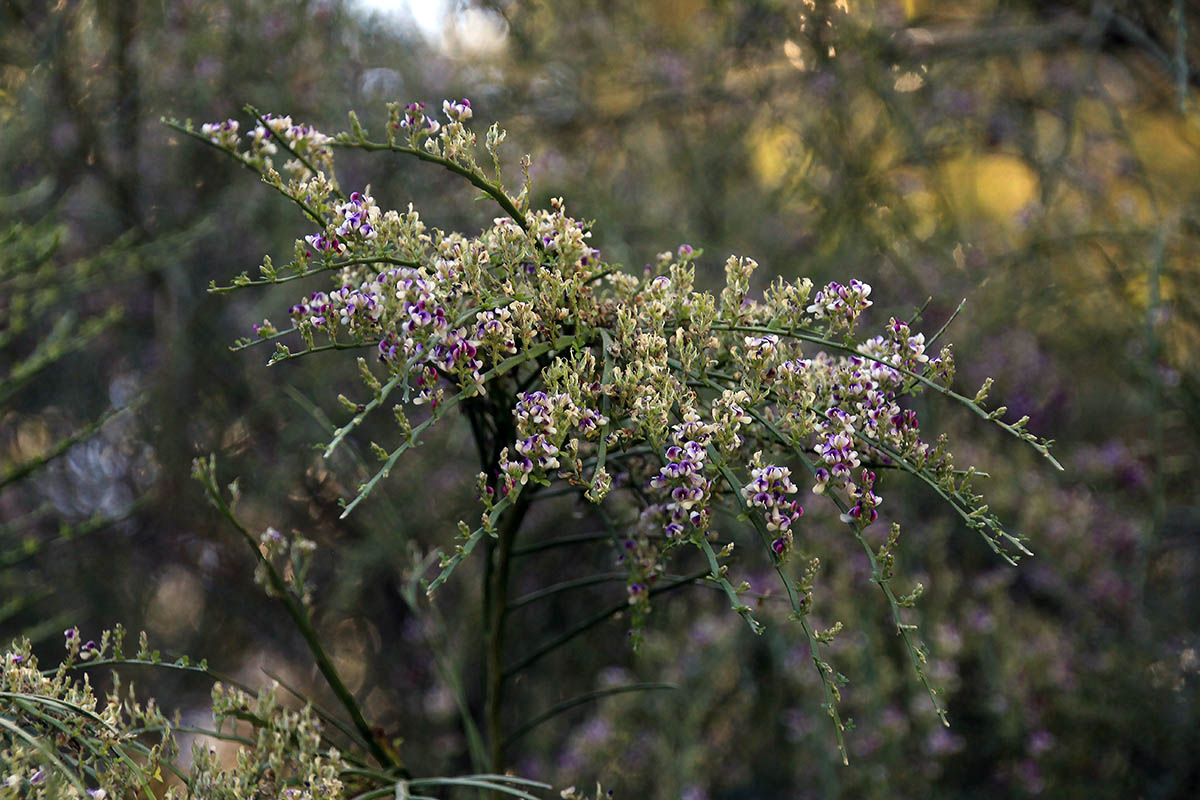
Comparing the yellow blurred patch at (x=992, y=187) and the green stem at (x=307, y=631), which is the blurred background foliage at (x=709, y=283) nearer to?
the yellow blurred patch at (x=992, y=187)

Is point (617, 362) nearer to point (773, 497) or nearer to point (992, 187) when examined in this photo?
point (773, 497)

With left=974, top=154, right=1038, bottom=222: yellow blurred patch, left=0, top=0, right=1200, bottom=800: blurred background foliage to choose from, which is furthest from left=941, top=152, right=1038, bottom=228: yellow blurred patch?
left=0, top=0, right=1200, bottom=800: blurred background foliage

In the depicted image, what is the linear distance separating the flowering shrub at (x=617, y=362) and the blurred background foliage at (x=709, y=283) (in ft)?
6.03

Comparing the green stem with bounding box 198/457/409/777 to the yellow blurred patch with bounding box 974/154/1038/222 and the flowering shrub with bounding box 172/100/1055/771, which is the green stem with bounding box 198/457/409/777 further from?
the yellow blurred patch with bounding box 974/154/1038/222

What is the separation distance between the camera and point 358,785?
65.6 inches

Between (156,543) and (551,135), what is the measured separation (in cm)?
279

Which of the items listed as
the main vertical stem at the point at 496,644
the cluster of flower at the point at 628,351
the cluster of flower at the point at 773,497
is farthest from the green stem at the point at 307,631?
the cluster of flower at the point at 773,497

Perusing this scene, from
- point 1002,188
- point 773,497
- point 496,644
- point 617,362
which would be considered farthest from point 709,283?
point 1002,188

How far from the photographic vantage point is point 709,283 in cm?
447

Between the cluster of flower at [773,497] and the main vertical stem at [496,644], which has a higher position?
the cluster of flower at [773,497]

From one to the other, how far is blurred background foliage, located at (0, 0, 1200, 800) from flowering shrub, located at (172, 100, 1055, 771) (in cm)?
184

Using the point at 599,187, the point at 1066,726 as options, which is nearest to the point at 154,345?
the point at 599,187

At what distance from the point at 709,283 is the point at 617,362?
3097 mm

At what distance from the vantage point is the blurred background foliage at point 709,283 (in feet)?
12.0
